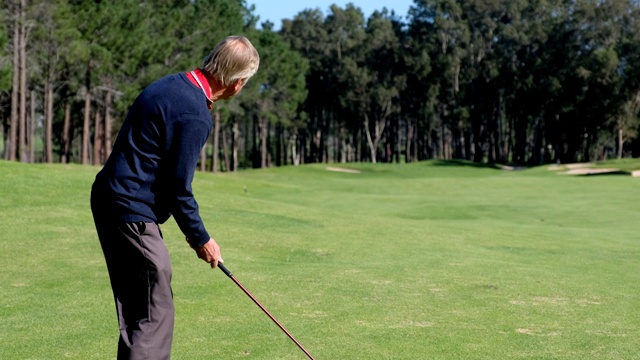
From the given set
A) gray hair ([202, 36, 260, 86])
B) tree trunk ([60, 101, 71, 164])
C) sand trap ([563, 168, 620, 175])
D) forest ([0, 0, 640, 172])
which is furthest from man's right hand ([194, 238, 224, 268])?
tree trunk ([60, 101, 71, 164])

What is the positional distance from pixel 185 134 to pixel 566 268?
9021 millimetres

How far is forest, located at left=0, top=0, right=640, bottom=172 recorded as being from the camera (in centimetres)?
4638

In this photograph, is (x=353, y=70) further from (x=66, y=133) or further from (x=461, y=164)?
(x=66, y=133)

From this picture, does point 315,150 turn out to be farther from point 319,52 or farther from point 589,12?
point 589,12

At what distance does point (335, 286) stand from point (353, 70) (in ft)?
268

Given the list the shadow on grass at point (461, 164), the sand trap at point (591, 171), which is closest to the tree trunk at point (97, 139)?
the sand trap at point (591, 171)

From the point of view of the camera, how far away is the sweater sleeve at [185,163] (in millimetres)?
5129

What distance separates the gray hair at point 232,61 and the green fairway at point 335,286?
2501 mm

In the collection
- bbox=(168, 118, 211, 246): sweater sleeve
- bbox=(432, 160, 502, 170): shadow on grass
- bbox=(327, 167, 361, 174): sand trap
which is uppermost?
bbox=(168, 118, 211, 246): sweater sleeve

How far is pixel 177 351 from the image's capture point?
712 centimetres

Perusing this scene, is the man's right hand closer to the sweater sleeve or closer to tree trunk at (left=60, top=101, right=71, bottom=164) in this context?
the sweater sleeve

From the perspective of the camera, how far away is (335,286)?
1034 cm

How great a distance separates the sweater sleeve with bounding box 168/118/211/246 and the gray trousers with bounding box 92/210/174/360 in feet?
0.67

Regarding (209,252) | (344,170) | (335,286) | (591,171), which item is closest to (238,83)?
(209,252)
